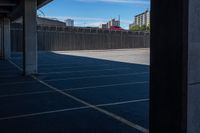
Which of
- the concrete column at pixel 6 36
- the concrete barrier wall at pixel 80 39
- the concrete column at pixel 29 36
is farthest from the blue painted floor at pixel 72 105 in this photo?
the concrete barrier wall at pixel 80 39

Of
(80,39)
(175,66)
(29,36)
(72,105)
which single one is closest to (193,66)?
(175,66)

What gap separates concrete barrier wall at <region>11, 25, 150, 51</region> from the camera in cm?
4272

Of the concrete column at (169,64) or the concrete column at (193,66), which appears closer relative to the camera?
the concrete column at (169,64)

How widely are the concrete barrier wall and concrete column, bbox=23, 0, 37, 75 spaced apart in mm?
24942

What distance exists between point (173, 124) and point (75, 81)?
34.8 ft

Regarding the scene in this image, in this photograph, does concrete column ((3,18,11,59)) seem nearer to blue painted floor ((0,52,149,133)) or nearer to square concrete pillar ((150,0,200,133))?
blue painted floor ((0,52,149,133))

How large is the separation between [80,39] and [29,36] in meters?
30.9

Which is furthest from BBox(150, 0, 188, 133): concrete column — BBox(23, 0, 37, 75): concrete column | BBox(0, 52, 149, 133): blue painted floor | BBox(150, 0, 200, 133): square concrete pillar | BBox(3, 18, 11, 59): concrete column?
BBox(3, 18, 11, 59): concrete column

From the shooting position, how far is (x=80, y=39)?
4662 cm

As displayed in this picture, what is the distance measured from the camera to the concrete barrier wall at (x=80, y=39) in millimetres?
42719

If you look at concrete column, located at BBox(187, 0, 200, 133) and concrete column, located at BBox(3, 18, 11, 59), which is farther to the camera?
concrete column, located at BBox(3, 18, 11, 59)

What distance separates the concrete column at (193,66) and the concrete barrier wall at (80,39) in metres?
38.7

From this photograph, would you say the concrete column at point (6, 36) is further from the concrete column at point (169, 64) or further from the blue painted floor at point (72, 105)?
the concrete column at point (169, 64)

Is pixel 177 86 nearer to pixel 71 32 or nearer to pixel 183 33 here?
pixel 183 33
